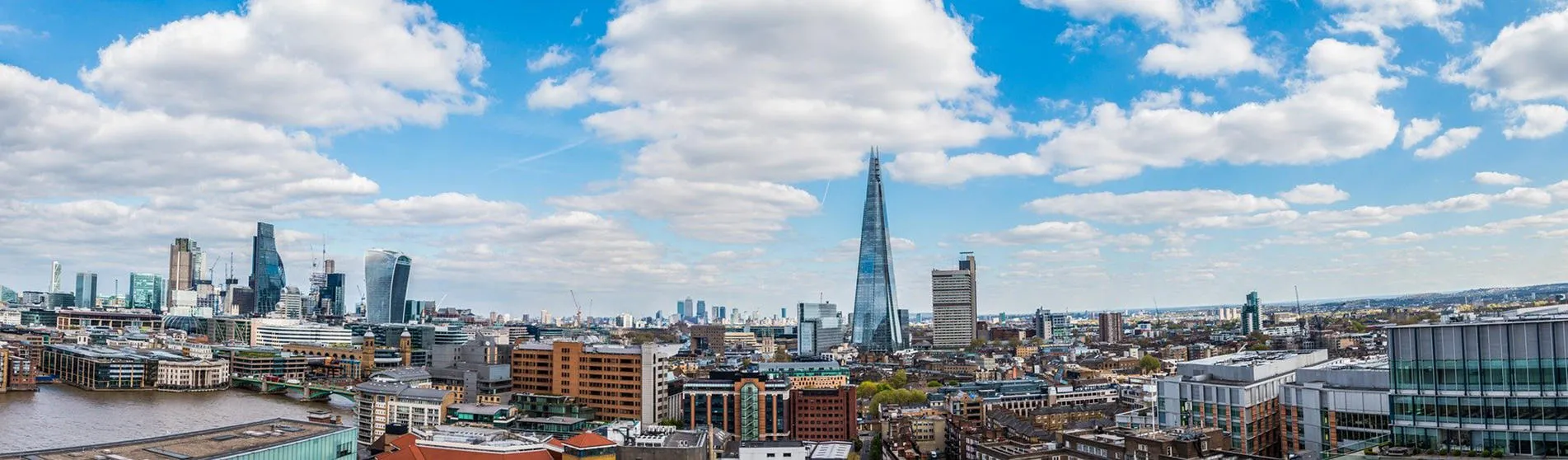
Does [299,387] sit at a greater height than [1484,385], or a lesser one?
lesser

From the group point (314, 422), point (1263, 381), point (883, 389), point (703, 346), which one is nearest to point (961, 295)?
point (703, 346)

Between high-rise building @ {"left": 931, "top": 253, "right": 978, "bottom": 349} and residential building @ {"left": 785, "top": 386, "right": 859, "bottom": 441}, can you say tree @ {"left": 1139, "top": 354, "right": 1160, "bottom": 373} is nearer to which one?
residential building @ {"left": 785, "top": 386, "right": 859, "bottom": 441}

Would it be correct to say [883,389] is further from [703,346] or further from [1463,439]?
[703,346]

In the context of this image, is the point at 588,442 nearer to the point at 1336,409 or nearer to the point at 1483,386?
the point at 1336,409

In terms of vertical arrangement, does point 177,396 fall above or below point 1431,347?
below

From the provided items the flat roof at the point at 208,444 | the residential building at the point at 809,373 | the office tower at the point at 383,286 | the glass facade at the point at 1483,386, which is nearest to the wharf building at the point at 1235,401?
the glass facade at the point at 1483,386

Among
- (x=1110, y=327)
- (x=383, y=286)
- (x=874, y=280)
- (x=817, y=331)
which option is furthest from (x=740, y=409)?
(x=383, y=286)
